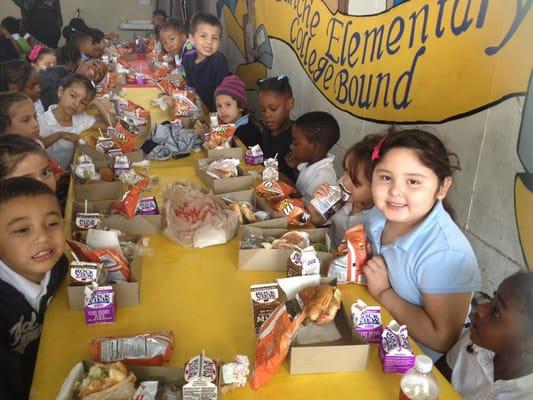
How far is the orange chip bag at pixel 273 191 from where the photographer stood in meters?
2.05

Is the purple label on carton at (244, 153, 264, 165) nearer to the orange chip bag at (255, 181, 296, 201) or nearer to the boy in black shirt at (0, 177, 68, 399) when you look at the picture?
the orange chip bag at (255, 181, 296, 201)

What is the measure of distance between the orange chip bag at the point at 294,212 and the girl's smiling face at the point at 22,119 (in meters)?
1.65

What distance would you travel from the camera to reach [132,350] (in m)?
1.15

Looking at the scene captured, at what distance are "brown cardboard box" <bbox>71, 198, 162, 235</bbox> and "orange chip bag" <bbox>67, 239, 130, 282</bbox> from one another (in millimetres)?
317

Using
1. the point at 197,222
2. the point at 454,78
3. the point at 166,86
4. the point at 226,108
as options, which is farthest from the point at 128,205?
the point at 166,86

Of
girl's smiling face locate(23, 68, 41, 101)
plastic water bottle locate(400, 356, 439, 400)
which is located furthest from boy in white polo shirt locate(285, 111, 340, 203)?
girl's smiling face locate(23, 68, 41, 101)

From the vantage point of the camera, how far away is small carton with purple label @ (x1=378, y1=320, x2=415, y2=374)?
45.7 inches

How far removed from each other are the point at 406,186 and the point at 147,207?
1.05 meters

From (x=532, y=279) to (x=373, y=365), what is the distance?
48cm

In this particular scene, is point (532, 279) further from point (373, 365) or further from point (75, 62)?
point (75, 62)

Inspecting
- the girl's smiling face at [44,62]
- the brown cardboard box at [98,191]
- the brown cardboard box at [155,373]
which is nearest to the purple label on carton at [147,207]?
the brown cardboard box at [98,191]

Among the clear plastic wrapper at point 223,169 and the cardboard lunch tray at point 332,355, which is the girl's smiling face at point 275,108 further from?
the cardboard lunch tray at point 332,355

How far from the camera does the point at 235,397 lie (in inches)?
43.4

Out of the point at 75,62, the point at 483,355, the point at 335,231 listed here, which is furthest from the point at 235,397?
the point at 75,62
